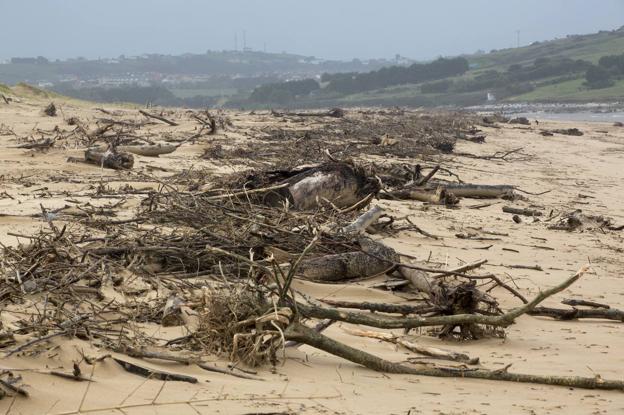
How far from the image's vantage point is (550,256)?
6566mm

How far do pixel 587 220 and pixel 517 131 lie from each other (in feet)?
54.8

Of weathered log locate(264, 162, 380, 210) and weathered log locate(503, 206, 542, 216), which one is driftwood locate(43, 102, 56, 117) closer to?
weathered log locate(503, 206, 542, 216)

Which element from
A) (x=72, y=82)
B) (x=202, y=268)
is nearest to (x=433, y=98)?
(x=72, y=82)

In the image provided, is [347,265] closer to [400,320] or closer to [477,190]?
[400,320]

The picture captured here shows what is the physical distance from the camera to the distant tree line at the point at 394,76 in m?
70.3

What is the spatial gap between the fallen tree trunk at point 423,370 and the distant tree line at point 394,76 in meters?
66.3

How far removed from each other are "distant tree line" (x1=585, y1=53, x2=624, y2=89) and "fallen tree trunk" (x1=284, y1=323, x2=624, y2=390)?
60201 mm

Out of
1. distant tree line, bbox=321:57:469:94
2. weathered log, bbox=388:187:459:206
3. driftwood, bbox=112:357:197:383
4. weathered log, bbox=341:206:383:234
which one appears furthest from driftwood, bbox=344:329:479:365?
distant tree line, bbox=321:57:469:94

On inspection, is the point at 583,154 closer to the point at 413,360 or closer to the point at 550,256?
the point at 550,256

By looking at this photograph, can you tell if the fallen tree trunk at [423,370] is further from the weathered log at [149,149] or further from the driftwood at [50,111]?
the driftwood at [50,111]

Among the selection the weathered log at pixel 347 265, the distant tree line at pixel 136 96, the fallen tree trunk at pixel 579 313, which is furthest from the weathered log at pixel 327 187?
the distant tree line at pixel 136 96

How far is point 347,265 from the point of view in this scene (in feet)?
16.9

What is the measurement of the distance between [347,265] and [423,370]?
69.6 inches

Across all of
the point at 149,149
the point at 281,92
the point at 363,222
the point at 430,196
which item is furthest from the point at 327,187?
the point at 281,92
